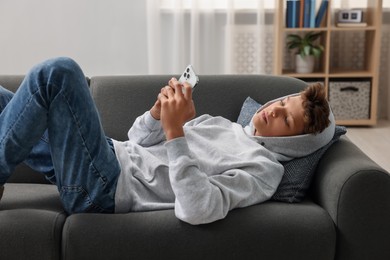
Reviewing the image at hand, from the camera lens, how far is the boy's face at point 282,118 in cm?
204

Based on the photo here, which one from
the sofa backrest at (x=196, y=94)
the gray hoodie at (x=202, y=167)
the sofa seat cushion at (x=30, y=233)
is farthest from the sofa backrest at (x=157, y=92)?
the sofa seat cushion at (x=30, y=233)

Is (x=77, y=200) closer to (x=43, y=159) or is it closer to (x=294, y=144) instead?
(x=43, y=159)

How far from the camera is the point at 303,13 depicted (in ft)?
14.8

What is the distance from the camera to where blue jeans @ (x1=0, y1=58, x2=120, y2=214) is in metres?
1.85

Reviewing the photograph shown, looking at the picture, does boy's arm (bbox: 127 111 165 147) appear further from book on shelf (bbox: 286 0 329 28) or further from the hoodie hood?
book on shelf (bbox: 286 0 329 28)

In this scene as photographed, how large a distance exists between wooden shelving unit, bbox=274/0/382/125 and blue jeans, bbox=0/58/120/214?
2778 millimetres

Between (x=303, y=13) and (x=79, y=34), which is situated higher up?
(x=303, y=13)

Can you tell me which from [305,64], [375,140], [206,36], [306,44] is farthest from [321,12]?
[375,140]

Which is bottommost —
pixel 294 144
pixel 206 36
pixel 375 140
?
pixel 375 140

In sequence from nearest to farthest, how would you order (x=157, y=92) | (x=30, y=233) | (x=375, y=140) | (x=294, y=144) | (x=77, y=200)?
(x=30, y=233), (x=77, y=200), (x=294, y=144), (x=157, y=92), (x=375, y=140)

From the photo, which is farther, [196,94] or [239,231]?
[196,94]

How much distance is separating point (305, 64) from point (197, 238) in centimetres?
300

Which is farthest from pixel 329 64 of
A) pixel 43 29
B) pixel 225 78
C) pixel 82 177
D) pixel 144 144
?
pixel 82 177

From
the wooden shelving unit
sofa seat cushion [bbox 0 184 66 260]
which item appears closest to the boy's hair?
sofa seat cushion [bbox 0 184 66 260]
